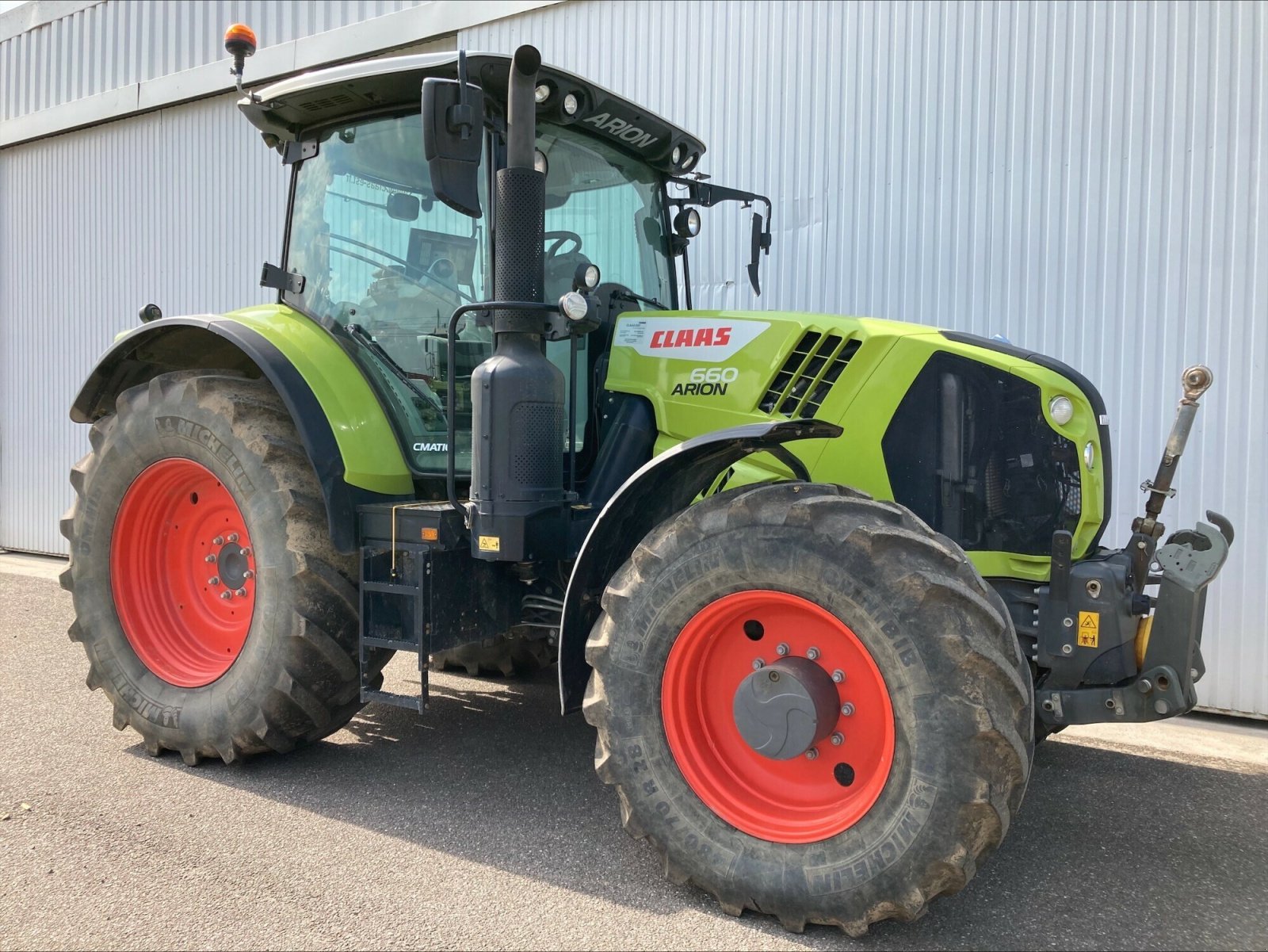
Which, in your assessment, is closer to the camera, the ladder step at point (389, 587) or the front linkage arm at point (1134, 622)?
the front linkage arm at point (1134, 622)

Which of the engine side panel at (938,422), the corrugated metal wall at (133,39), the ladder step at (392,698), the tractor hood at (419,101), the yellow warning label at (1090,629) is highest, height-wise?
the corrugated metal wall at (133,39)

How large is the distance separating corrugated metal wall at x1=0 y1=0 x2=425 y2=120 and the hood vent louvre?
580 cm

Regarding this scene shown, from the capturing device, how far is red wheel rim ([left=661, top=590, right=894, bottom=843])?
2715 millimetres

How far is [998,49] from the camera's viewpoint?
565 cm

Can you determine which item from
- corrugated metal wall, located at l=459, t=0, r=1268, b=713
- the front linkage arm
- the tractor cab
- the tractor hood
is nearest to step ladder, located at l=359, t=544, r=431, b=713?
the tractor cab

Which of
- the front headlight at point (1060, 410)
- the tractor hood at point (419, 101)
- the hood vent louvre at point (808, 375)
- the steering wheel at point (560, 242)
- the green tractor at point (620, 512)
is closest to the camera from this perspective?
the green tractor at point (620, 512)

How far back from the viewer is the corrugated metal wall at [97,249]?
9.03 meters

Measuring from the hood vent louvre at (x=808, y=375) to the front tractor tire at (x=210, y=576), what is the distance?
5.56ft

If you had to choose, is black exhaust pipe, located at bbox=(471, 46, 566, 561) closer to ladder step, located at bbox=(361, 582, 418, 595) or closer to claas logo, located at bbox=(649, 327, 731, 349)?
ladder step, located at bbox=(361, 582, 418, 595)

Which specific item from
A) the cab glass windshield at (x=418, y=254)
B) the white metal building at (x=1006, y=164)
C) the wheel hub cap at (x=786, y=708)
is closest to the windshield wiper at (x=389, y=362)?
the cab glass windshield at (x=418, y=254)

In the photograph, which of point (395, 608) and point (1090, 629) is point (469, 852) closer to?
point (395, 608)

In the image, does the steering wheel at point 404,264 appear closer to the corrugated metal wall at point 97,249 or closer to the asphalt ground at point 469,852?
the asphalt ground at point 469,852

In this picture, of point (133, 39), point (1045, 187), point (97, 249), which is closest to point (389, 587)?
point (1045, 187)

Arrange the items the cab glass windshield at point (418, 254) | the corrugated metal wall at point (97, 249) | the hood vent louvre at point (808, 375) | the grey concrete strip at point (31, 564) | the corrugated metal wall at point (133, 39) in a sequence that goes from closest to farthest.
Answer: the hood vent louvre at point (808, 375), the cab glass windshield at point (418, 254), the corrugated metal wall at point (133, 39), the corrugated metal wall at point (97, 249), the grey concrete strip at point (31, 564)
